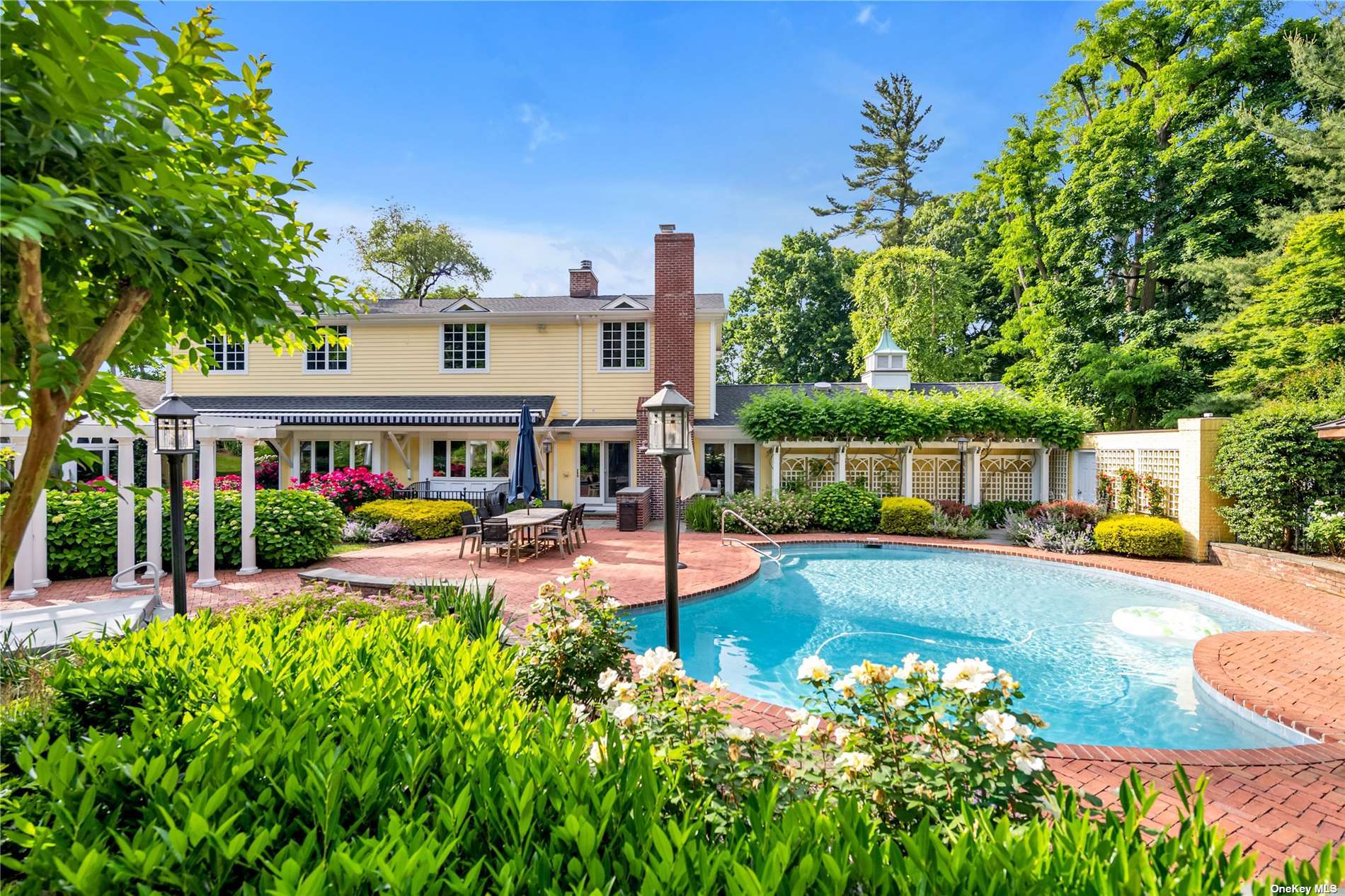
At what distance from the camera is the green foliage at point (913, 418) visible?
1983 centimetres

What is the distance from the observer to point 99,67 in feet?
6.03

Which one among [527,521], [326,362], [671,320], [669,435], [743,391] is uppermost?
[671,320]

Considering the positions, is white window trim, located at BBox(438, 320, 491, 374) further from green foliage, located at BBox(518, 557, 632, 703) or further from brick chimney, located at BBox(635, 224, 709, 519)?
green foliage, located at BBox(518, 557, 632, 703)

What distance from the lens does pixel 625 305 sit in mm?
22109

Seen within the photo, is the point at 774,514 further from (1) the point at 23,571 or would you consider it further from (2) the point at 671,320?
(1) the point at 23,571

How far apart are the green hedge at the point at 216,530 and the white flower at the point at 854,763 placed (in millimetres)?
12269

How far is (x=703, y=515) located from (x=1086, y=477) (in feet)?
42.7

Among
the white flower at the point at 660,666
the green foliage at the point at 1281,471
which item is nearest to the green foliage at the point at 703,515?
the green foliage at the point at 1281,471

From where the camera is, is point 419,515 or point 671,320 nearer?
point 419,515

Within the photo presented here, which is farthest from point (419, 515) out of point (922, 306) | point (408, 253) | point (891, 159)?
point (891, 159)

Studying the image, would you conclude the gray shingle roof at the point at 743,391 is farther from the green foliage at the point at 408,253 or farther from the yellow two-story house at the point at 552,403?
the green foliage at the point at 408,253

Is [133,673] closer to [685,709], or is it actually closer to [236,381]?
[685,709]

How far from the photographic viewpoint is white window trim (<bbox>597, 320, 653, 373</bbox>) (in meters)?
22.5

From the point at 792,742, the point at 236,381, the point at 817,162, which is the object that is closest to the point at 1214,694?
the point at 792,742
